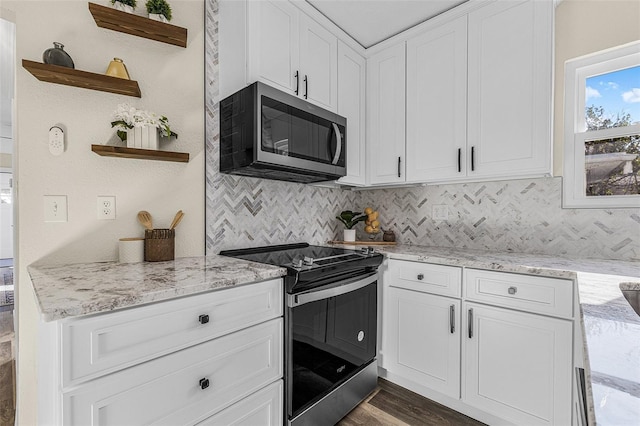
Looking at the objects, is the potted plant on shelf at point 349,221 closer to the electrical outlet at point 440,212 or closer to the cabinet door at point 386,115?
the cabinet door at point 386,115

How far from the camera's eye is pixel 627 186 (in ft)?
5.83

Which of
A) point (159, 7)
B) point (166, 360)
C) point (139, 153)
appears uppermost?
point (159, 7)

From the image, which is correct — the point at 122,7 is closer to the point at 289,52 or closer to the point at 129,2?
the point at 129,2

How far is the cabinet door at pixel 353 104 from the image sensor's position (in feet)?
7.42

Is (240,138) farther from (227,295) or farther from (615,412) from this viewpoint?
(615,412)

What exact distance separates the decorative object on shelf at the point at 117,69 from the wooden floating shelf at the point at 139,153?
35cm

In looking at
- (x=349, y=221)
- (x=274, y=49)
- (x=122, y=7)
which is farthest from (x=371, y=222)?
(x=122, y=7)

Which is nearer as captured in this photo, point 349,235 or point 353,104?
point 353,104

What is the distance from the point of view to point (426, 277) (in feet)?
6.20

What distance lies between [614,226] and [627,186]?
0.25m

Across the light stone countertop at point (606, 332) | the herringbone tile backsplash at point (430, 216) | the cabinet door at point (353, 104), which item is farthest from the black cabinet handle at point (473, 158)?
the cabinet door at point (353, 104)

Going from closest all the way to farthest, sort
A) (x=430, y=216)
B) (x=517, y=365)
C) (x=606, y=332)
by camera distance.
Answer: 1. (x=606, y=332)
2. (x=517, y=365)
3. (x=430, y=216)

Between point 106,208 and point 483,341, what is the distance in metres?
2.10

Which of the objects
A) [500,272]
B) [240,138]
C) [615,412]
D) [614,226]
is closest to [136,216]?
[240,138]
